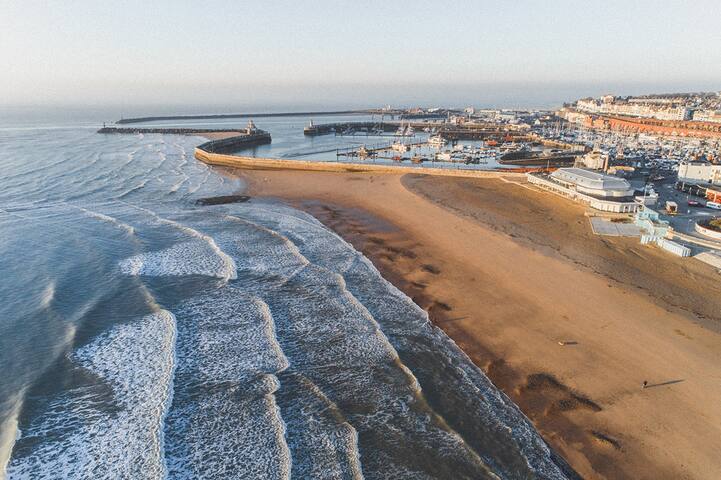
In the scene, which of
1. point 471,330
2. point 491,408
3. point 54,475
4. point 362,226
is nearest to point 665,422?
point 491,408

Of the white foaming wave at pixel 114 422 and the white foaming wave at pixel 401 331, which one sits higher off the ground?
the white foaming wave at pixel 114 422

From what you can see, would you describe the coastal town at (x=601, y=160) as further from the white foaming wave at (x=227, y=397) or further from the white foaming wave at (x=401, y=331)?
the white foaming wave at (x=227, y=397)

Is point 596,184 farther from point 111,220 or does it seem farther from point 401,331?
point 111,220

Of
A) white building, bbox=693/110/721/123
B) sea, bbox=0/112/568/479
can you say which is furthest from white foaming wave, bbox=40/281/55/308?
white building, bbox=693/110/721/123

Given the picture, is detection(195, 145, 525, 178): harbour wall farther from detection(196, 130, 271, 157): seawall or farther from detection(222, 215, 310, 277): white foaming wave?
detection(222, 215, 310, 277): white foaming wave

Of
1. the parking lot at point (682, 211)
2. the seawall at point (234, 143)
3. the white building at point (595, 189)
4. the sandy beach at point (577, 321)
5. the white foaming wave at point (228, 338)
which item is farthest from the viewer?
the seawall at point (234, 143)

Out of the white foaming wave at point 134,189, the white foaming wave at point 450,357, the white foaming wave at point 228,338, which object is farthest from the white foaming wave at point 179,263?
the white foaming wave at point 134,189
